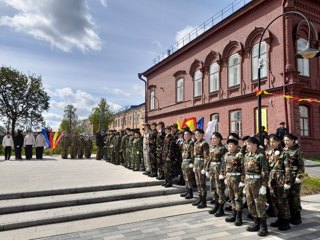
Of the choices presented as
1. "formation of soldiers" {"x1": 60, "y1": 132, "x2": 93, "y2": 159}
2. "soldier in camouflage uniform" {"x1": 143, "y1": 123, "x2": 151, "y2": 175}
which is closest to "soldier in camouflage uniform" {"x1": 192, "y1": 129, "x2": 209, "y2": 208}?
"soldier in camouflage uniform" {"x1": 143, "y1": 123, "x2": 151, "y2": 175}

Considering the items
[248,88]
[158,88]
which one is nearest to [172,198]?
[248,88]

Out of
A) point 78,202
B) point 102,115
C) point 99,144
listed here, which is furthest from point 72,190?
Result: point 102,115

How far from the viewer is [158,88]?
32938 mm

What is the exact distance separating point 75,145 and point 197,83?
38.0ft

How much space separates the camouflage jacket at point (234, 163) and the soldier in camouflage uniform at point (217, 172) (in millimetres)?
402

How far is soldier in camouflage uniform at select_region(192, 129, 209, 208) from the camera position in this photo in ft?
25.5

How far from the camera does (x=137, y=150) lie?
12180 millimetres

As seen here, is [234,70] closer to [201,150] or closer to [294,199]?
[201,150]

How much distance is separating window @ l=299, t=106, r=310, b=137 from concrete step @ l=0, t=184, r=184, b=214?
11.4 m

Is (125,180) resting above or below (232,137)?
below

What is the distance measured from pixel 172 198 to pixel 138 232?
2.62 m

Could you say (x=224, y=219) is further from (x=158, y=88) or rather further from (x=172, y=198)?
(x=158, y=88)

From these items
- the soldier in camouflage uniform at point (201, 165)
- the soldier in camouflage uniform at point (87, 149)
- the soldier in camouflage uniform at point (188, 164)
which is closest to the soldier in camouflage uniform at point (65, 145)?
the soldier in camouflage uniform at point (87, 149)

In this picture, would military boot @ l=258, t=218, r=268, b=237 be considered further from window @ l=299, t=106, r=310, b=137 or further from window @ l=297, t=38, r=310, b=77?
window @ l=297, t=38, r=310, b=77
